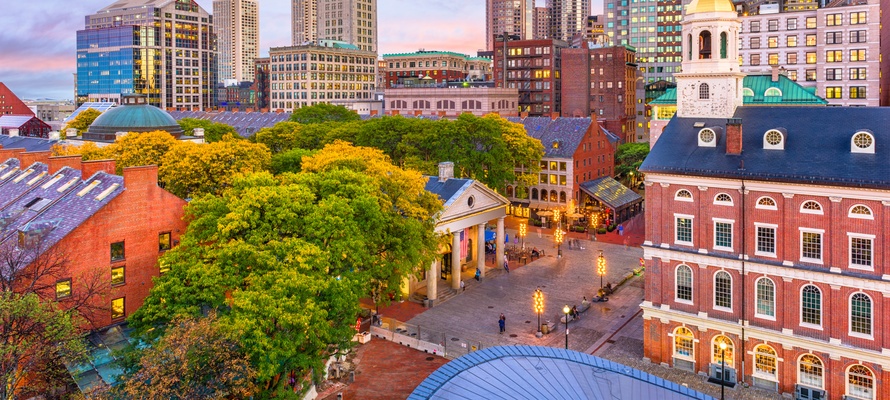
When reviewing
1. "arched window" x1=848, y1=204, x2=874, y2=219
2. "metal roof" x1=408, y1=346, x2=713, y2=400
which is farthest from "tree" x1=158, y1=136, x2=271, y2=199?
"arched window" x1=848, y1=204, x2=874, y2=219

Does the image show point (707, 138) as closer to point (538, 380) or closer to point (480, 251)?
point (538, 380)

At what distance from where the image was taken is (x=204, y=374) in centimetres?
3297

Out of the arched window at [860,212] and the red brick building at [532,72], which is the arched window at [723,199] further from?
the red brick building at [532,72]

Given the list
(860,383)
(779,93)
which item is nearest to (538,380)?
(860,383)

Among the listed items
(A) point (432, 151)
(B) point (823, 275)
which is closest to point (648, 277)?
(B) point (823, 275)

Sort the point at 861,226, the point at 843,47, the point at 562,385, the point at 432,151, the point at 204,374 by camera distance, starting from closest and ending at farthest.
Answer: the point at 562,385, the point at 204,374, the point at 861,226, the point at 432,151, the point at 843,47

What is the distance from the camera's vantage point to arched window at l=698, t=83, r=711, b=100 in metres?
52.5

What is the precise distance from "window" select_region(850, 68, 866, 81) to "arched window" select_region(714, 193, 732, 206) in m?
72.2

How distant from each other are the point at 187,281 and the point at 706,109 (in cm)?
3860

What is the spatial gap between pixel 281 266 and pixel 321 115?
92.4 metres

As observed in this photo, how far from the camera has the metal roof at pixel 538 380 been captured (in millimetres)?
27188

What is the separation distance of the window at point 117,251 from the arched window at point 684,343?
38014mm

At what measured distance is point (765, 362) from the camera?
45781 mm

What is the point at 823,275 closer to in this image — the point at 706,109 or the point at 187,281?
the point at 706,109
